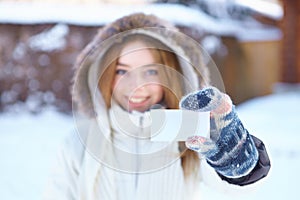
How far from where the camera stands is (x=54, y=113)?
4570 millimetres

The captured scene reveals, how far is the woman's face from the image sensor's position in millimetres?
870

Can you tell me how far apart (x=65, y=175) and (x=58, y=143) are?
103 cm

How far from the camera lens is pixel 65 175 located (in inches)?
36.4

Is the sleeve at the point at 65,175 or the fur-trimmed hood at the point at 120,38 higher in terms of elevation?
the fur-trimmed hood at the point at 120,38

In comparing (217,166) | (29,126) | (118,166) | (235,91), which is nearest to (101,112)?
(118,166)

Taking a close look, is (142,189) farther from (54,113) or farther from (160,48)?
(54,113)

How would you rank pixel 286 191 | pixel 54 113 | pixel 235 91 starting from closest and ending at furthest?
Result: 1. pixel 286 191
2. pixel 54 113
3. pixel 235 91

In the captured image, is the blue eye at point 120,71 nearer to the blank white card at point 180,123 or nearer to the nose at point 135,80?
the nose at point 135,80

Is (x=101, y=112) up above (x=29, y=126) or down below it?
above

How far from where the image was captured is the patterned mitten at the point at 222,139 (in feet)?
2.10

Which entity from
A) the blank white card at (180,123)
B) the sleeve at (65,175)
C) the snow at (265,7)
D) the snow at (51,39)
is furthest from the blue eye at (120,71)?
A: the snow at (265,7)

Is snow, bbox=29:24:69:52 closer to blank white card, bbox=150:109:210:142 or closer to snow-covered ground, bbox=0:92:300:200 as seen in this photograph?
snow-covered ground, bbox=0:92:300:200

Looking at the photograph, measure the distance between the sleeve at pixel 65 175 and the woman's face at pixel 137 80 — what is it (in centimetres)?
13

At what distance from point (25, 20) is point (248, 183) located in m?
4.20
